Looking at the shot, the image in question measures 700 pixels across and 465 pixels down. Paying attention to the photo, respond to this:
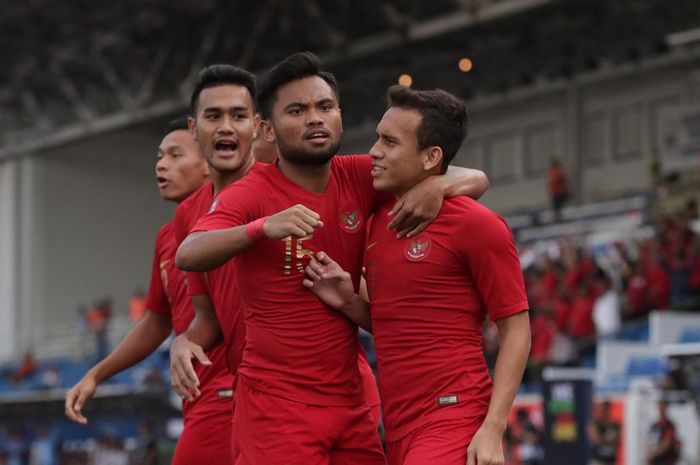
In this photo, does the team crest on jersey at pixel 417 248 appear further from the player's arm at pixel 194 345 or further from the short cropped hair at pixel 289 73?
the player's arm at pixel 194 345

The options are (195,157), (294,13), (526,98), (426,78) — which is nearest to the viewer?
(195,157)

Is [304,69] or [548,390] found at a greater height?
[304,69]

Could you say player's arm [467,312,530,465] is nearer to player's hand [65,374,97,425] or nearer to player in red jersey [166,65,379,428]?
player in red jersey [166,65,379,428]

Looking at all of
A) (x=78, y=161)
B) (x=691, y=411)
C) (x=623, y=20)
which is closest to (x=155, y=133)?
(x=78, y=161)

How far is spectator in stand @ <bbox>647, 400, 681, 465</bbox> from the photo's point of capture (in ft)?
37.9

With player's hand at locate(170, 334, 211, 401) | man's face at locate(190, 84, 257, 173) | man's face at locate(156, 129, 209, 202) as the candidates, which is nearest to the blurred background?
man's face at locate(156, 129, 209, 202)

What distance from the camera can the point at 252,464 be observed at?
15.4ft

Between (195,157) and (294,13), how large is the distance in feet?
66.1

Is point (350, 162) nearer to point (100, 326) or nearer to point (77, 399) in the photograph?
point (77, 399)

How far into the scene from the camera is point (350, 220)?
15.9ft

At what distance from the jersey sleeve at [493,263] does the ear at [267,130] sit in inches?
31.8

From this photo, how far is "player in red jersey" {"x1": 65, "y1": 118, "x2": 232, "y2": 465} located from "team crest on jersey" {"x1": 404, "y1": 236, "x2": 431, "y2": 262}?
58.3 inches

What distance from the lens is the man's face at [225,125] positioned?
552 cm

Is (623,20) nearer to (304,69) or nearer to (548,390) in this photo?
(548,390)
